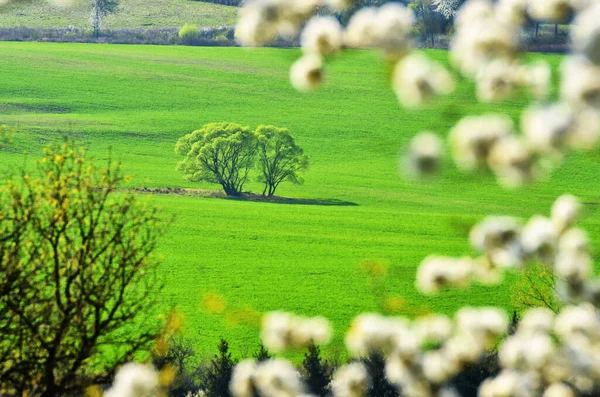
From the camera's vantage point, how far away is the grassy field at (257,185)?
33.1 meters

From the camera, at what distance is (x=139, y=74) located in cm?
6656

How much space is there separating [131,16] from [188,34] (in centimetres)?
913

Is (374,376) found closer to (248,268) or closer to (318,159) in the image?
(248,268)

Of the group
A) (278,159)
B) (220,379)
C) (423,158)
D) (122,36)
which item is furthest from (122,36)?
(423,158)

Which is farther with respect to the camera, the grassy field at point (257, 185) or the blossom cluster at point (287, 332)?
the grassy field at point (257, 185)

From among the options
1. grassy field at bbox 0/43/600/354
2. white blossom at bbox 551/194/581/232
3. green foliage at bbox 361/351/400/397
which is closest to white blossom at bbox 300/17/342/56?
white blossom at bbox 551/194/581/232

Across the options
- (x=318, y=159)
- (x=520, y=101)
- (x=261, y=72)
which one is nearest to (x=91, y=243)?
(x=318, y=159)

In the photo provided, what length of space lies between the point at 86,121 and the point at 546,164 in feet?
181

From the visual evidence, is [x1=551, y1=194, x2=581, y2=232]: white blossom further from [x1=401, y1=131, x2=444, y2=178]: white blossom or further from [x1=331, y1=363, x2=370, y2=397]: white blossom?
[x1=331, y1=363, x2=370, y2=397]: white blossom

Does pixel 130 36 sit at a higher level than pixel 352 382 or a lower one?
higher

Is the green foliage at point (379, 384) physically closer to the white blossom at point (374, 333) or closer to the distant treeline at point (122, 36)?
the white blossom at point (374, 333)

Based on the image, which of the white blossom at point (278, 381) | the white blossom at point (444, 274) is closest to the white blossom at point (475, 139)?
the white blossom at point (444, 274)

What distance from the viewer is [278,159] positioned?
49.2 metres

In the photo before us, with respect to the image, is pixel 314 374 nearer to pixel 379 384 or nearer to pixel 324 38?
pixel 379 384
